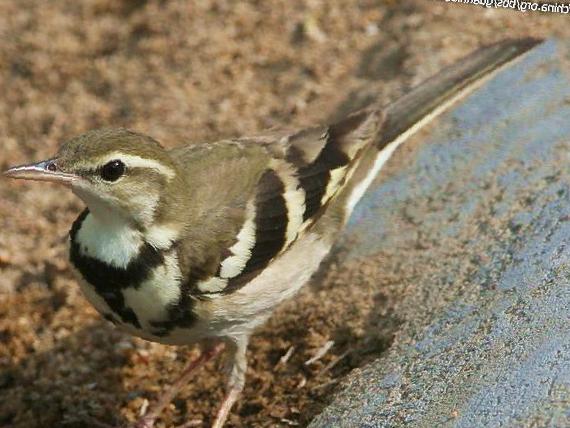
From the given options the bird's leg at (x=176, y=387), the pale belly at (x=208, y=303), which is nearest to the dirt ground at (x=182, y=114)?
the bird's leg at (x=176, y=387)

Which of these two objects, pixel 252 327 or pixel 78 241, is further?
pixel 252 327

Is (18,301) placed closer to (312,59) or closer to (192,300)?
(192,300)

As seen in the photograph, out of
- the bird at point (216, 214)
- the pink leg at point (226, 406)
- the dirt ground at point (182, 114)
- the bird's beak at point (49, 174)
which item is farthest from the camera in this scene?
the dirt ground at point (182, 114)

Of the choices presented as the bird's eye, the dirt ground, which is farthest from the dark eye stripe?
the dirt ground

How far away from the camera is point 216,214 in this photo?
483 centimetres

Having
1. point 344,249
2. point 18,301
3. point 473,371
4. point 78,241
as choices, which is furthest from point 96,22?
point 473,371

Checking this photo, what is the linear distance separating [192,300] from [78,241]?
61 cm

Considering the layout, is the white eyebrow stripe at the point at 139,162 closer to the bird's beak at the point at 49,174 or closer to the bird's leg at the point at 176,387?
the bird's beak at the point at 49,174

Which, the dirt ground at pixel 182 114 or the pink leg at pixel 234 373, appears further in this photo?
the dirt ground at pixel 182 114

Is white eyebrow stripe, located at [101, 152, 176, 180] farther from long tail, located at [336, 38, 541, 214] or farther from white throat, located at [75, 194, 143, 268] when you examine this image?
long tail, located at [336, 38, 541, 214]

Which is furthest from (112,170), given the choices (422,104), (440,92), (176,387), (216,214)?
(440,92)

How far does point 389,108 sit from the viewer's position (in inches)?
222

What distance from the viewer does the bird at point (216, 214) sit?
452cm

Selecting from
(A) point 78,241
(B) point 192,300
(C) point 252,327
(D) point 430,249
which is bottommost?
(D) point 430,249
